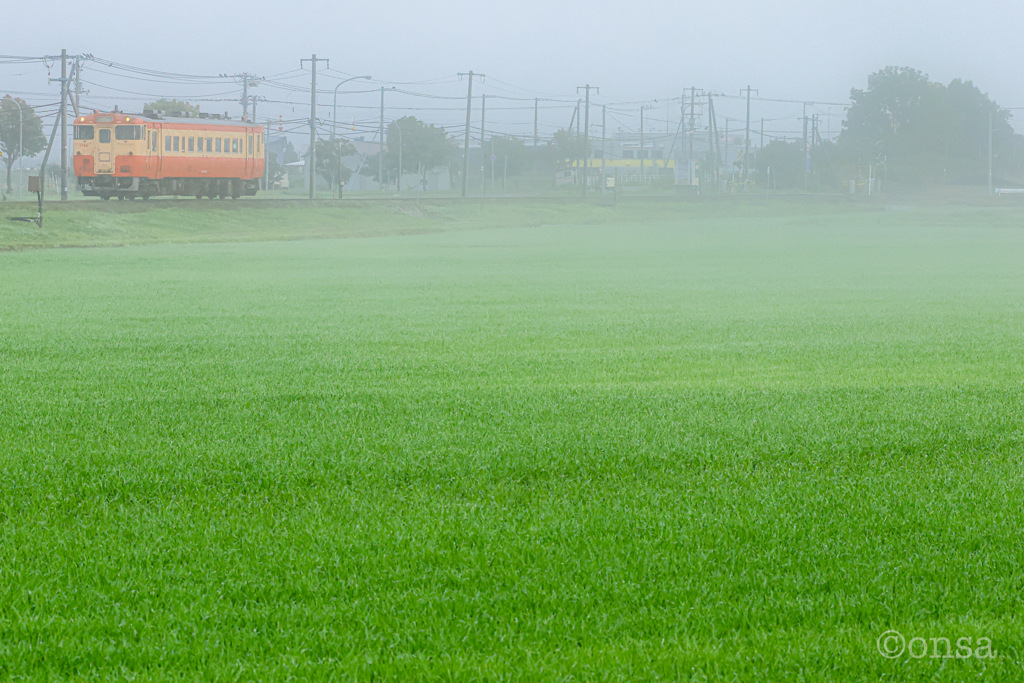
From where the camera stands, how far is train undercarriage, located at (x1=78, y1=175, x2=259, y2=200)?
48750 mm

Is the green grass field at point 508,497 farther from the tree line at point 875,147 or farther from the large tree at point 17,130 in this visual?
the tree line at point 875,147

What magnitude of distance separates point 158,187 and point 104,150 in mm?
2962

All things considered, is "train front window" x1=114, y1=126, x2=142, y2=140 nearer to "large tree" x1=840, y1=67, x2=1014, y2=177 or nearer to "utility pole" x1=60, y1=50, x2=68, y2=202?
"utility pole" x1=60, y1=50, x2=68, y2=202

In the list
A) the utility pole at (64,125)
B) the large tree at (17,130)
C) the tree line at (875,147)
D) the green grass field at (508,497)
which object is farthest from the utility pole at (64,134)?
the tree line at (875,147)

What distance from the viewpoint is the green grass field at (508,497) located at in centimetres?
395

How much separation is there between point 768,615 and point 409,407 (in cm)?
447

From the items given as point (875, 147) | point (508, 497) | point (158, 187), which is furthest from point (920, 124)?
point (508, 497)


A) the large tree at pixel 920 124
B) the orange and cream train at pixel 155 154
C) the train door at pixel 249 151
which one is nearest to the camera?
the orange and cream train at pixel 155 154

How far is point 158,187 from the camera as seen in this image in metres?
49.9

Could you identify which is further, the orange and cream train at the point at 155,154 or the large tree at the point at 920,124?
the large tree at the point at 920,124

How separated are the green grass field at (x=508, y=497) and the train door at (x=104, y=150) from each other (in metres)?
35.1

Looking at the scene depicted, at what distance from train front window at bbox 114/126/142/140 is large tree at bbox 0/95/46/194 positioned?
1180 inches

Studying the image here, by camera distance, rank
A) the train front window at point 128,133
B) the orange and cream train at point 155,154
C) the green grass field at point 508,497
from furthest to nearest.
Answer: the orange and cream train at point 155,154
the train front window at point 128,133
the green grass field at point 508,497

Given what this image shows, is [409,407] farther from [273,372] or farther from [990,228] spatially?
[990,228]
